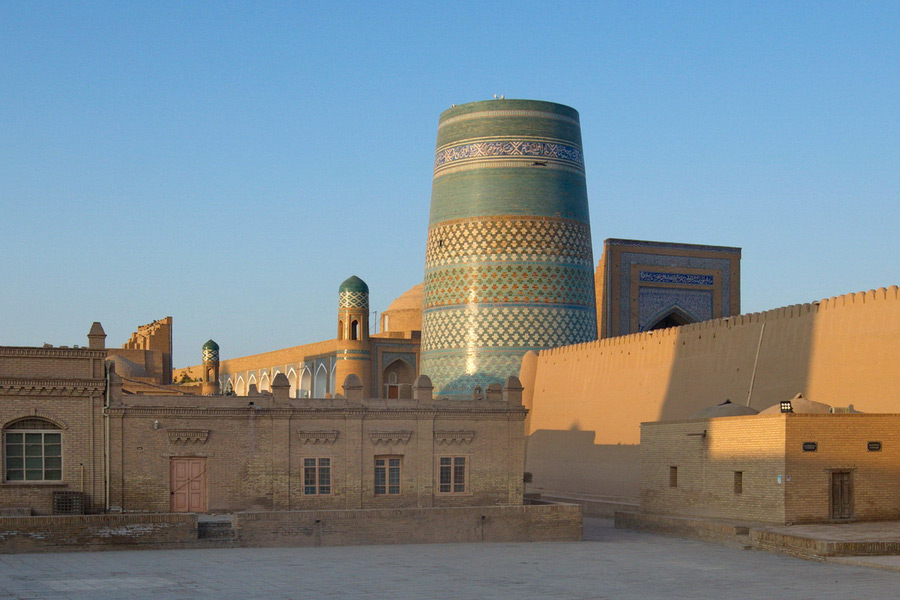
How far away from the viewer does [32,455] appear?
1723 centimetres

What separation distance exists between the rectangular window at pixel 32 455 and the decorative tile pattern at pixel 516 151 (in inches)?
504

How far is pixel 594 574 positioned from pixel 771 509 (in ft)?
15.1

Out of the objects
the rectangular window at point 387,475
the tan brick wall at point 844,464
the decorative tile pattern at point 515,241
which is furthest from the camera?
the decorative tile pattern at point 515,241

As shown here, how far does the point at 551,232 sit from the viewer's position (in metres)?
27.2

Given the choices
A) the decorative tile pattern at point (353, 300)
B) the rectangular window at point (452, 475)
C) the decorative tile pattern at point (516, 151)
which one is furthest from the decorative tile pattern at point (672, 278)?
the rectangular window at point (452, 475)

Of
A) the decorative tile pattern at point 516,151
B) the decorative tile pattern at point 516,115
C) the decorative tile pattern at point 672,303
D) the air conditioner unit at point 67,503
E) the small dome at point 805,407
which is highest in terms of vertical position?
the decorative tile pattern at point 516,115

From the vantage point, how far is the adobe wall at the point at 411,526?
16.2m

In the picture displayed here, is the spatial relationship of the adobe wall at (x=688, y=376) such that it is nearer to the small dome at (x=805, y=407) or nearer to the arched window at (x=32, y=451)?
the small dome at (x=805, y=407)

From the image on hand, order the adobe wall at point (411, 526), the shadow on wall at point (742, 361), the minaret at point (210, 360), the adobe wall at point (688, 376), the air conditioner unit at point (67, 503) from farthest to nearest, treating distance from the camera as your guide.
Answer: the minaret at point (210, 360)
the shadow on wall at point (742, 361)
the adobe wall at point (688, 376)
the air conditioner unit at point (67, 503)
the adobe wall at point (411, 526)

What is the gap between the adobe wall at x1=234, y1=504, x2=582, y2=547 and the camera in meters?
16.2

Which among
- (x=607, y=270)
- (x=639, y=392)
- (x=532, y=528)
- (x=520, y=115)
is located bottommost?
(x=532, y=528)

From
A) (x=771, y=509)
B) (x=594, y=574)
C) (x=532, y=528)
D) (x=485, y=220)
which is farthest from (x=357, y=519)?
(x=485, y=220)

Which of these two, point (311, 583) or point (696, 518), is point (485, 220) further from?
point (311, 583)

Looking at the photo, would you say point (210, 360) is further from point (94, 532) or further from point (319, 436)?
point (94, 532)
